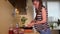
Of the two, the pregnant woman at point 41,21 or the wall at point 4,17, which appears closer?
the wall at point 4,17

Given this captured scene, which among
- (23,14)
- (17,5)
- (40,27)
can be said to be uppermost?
(17,5)

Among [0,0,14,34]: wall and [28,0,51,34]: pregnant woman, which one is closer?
[0,0,14,34]: wall

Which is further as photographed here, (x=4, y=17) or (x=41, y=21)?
(x=41, y=21)

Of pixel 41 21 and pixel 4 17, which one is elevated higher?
pixel 4 17

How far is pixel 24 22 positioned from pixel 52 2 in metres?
1.86

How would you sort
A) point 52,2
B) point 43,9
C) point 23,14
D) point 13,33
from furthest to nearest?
1. point 52,2
2. point 23,14
3. point 43,9
4. point 13,33

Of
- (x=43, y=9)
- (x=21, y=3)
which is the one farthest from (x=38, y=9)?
(x=21, y=3)

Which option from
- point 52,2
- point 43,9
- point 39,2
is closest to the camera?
point 43,9

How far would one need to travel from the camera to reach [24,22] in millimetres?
3082

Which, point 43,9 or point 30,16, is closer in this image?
point 43,9

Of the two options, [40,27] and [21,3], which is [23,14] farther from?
[40,27]

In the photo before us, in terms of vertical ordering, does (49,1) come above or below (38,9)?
above

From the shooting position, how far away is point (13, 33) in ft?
4.48

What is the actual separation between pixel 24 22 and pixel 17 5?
43 centimetres
